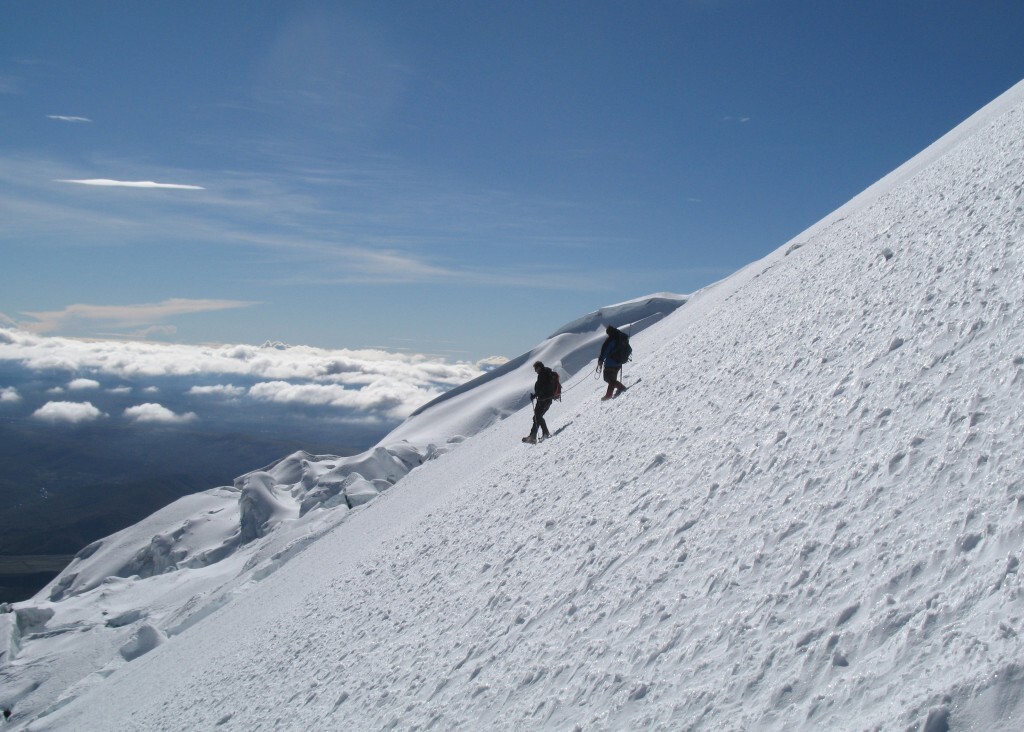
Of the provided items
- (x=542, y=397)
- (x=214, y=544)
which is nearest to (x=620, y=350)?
(x=542, y=397)

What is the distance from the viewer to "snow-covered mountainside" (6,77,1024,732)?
4.64 metres

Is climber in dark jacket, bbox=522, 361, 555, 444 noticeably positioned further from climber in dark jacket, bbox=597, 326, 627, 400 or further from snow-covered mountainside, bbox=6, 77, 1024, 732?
climber in dark jacket, bbox=597, 326, 627, 400

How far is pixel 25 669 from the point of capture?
26.8m

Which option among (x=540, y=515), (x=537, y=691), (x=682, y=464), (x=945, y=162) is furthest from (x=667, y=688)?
(x=945, y=162)

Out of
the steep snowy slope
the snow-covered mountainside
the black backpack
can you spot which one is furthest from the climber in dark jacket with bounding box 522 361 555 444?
the steep snowy slope

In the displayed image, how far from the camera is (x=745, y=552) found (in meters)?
6.30

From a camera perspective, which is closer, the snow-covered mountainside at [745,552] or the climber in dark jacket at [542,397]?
the snow-covered mountainside at [745,552]

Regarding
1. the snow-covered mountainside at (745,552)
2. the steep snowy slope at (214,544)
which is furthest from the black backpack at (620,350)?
the steep snowy slope at (214,544)

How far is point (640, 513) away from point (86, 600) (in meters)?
41.4

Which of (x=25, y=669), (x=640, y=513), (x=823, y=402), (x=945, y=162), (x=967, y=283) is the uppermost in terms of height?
(x=945, y=162)

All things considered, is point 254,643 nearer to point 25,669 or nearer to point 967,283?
point 967,283

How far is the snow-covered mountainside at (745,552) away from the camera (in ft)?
15.2

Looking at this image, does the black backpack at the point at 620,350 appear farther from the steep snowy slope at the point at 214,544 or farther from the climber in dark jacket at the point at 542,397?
the steep snowy slope at the point at 214,544

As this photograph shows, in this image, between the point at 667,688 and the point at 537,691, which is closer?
the point at 667,688
